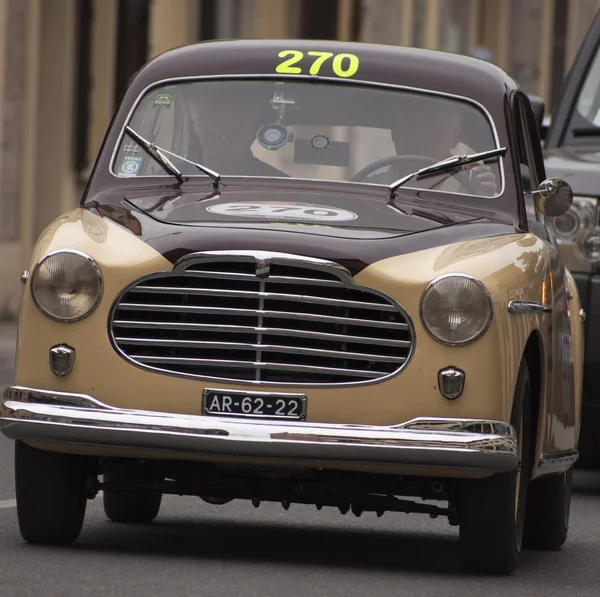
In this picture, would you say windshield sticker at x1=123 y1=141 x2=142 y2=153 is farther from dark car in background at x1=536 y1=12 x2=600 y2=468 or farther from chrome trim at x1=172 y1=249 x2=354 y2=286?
dark car in background at x1=536 y1=12 x2=600 y2=468

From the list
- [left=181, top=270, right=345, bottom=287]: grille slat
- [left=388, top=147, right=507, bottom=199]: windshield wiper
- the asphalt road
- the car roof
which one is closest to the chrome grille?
[left=181, top=270, right=345, bottom=287]: grille slat

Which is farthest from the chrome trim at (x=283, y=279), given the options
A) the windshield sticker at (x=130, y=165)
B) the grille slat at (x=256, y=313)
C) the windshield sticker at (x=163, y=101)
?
the windshield sticker at (x=163, y=101)

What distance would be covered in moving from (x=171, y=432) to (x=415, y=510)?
96cm

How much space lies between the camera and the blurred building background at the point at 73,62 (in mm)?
22375

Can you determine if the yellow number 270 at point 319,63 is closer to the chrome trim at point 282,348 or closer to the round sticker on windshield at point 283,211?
the round sticker on windshield at point 283,211

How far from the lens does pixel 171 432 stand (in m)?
7.04

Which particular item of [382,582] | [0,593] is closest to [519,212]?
[382,582]

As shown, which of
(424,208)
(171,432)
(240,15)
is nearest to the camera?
(171,432)

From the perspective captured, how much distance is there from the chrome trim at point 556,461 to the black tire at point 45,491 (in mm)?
1668

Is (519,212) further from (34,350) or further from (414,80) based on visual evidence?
(34,350)

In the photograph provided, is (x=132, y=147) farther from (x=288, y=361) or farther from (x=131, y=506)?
(x=288, y=361)

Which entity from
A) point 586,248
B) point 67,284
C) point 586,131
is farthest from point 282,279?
point 586,131

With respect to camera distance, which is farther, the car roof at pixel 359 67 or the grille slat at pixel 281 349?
the car roof at pixel 359 67

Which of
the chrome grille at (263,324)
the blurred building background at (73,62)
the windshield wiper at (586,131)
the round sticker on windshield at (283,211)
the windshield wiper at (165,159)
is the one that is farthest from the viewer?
the blurred building background at (73,62)
